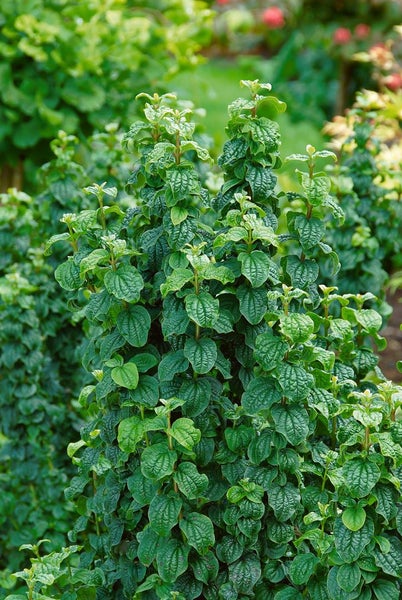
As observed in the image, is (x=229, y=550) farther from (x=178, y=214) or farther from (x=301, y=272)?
(x=178, y=214)

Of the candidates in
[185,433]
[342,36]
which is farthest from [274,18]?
[185,433]

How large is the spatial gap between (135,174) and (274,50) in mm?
11065

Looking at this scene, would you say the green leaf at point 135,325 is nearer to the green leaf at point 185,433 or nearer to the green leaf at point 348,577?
the green leaf at point 185,433

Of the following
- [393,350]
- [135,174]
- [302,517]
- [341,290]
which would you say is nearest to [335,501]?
[302,517]

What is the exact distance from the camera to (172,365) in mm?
2559

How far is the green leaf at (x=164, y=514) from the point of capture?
2.49 metres

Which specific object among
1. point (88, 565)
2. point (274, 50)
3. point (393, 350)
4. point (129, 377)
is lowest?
point (274, 50)

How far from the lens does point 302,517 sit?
8.87 ft

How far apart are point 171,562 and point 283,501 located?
12.6 inches

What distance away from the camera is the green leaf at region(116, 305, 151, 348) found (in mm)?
2584

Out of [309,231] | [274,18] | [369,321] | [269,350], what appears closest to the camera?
[269,350]

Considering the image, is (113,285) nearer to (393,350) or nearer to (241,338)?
(241,338)

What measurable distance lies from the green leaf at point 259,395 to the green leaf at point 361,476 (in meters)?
0.25

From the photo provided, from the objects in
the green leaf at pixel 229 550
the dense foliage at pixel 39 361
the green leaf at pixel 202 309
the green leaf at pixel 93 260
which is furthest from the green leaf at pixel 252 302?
the dense foliage at pixel 39 361
